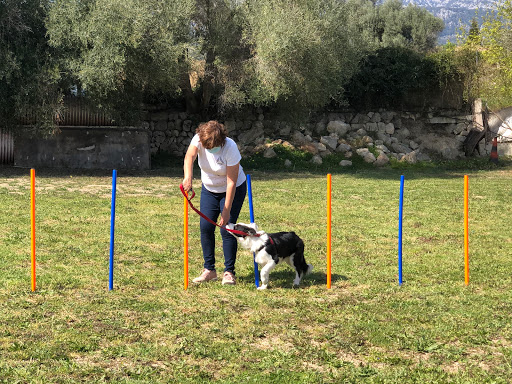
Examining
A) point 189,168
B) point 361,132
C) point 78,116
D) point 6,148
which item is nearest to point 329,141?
point 361,132

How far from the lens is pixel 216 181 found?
21.8 ft

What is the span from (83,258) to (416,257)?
14.7 feet

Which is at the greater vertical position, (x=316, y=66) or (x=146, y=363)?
(x=316, y=66)

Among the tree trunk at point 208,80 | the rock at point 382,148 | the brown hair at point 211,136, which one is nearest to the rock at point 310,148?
the rock at point 382,148

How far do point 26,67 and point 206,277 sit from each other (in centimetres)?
1390

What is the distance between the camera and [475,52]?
86.5ft

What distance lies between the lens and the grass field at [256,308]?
458 centimetres

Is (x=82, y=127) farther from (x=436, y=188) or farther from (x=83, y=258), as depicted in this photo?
(x=83, y=258)

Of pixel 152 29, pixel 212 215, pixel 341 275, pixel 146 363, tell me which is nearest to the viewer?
pixel 146 363

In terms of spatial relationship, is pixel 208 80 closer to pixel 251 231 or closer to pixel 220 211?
pixel 220 211

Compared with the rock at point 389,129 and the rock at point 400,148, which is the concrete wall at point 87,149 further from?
the rock at point 389,129

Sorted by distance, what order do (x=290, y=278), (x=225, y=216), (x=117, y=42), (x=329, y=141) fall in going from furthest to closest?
(x=329, y=141) < (x=117, y=42) < (x=290, y=278) < (x=225, y=216)

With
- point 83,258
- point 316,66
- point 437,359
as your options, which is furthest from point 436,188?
point 437,359

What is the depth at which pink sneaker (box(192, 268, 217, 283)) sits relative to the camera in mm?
6891
